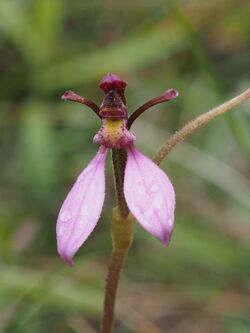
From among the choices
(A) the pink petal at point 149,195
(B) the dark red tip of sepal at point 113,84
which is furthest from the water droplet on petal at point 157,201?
(B) the dark red tip of sepal at point 113,84

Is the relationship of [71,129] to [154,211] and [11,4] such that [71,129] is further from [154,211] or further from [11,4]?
[154,211]

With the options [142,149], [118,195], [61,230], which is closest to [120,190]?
[118,195]

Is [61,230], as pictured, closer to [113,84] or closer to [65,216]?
[65,216]

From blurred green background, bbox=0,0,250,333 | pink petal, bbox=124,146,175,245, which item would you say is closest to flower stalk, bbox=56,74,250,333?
pink petal, bbox=124,146,175,245

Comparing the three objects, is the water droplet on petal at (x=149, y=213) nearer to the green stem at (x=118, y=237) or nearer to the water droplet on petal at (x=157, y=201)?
the water droplet on petal at (x=157, y=201)

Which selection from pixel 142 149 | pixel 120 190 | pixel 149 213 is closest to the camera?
pixel 149 213

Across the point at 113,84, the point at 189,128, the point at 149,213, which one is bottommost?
the point at 149,213

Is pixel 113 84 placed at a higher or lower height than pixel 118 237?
higher
